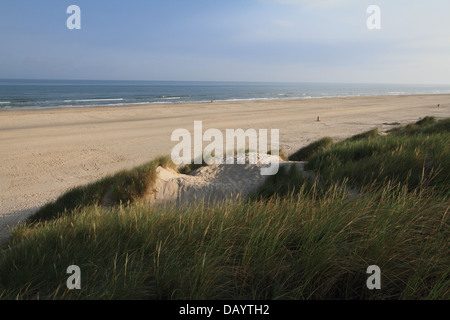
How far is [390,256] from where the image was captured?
2.25 meters

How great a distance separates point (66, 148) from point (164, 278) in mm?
12655

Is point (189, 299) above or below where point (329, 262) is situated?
below

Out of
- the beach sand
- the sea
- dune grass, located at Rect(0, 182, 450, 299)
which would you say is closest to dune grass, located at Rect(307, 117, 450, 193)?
dune grass, located at Rect(0, 182, 450, 299)

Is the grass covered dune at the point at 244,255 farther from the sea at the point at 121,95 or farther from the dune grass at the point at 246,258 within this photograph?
the sea at the point at 121,95

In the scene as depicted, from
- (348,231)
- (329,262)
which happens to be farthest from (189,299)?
(348,231)

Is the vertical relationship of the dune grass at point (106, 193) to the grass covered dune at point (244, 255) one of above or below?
below

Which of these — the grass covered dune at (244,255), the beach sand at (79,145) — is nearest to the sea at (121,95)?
the beach sand at (79,145)

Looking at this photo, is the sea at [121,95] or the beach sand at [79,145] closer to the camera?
the beach sand at [79,145]

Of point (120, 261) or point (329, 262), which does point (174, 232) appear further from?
point (329, 262)
